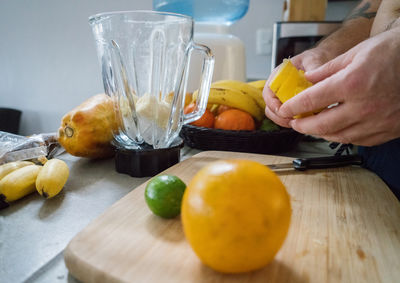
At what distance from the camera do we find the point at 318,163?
641 millimetres

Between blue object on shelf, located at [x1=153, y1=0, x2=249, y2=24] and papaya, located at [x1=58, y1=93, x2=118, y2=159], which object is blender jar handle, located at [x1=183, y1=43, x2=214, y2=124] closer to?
papaya, located at [x1=58, y1=93, x2=118, y2=159]

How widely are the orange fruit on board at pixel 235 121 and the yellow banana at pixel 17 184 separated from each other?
482 mm

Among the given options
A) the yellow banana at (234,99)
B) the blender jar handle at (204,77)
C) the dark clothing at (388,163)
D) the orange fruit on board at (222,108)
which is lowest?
the dark clothing at (388,163)

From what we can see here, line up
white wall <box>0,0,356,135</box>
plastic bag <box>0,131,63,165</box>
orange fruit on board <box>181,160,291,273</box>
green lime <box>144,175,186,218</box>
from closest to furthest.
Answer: orange fruit on board <box>181,160,291,273</box> < green lime <box>144,175,186,218</box> < plastic bag <box>0,131,63,165</box> < white wall <box>0,0,356,135</box>

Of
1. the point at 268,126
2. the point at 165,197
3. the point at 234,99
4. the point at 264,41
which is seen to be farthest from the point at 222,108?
the point at 264,41

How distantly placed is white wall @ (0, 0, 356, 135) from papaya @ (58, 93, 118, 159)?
56.1 inches

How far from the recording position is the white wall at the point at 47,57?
2066 mm

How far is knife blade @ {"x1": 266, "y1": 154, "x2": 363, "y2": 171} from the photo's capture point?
0.63 metres

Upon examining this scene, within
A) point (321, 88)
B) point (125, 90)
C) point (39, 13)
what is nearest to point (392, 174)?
point (321, 88)

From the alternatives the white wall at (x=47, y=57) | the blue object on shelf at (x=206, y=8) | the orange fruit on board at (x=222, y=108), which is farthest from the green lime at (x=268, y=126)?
the white wall at (x=47, y=57)

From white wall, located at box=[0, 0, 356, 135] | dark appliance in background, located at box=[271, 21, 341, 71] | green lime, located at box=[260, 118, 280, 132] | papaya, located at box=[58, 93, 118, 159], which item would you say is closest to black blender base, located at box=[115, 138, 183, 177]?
papaya, located at box=[58, 93, 118, 159]

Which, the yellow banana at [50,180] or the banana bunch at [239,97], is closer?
the yellow banana at [50,180]

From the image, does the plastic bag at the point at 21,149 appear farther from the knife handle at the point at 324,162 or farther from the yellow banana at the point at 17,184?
the knife handle at the point at 324,162

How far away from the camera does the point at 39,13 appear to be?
2139 millimetres
